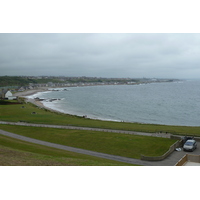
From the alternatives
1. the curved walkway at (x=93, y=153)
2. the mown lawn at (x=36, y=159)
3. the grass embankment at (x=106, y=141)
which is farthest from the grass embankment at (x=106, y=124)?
the mown lawn at (x=36, y=159)

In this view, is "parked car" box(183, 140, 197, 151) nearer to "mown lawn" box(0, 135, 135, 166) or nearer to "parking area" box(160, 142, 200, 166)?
"parking area" box(160, 142, 200, 166)

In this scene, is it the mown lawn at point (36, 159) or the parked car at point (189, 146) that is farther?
the parked car at point (189, 146)

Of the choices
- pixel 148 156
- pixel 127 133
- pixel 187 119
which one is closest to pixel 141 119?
pixel 187 119

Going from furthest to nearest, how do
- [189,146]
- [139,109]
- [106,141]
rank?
[139,109]
[106,141]
[189,146]

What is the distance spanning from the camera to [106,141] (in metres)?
22.4

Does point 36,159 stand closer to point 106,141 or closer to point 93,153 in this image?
point 93,153

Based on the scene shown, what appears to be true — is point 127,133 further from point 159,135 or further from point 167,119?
point 167,119

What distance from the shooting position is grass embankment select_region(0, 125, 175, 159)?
19.5m

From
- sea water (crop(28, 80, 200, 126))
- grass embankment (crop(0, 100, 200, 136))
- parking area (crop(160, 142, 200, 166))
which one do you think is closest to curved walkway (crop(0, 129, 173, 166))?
→ parking area (crop(160, 142, 200, 166))

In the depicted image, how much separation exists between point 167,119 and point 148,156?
34427 mm

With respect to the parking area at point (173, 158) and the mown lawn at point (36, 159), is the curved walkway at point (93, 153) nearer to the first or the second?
the parking area at point (173, 158)

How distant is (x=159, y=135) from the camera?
24.4 metres

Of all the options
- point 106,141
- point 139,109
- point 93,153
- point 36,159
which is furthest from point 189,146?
point 139,109

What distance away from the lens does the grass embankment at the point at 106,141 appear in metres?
19.5
